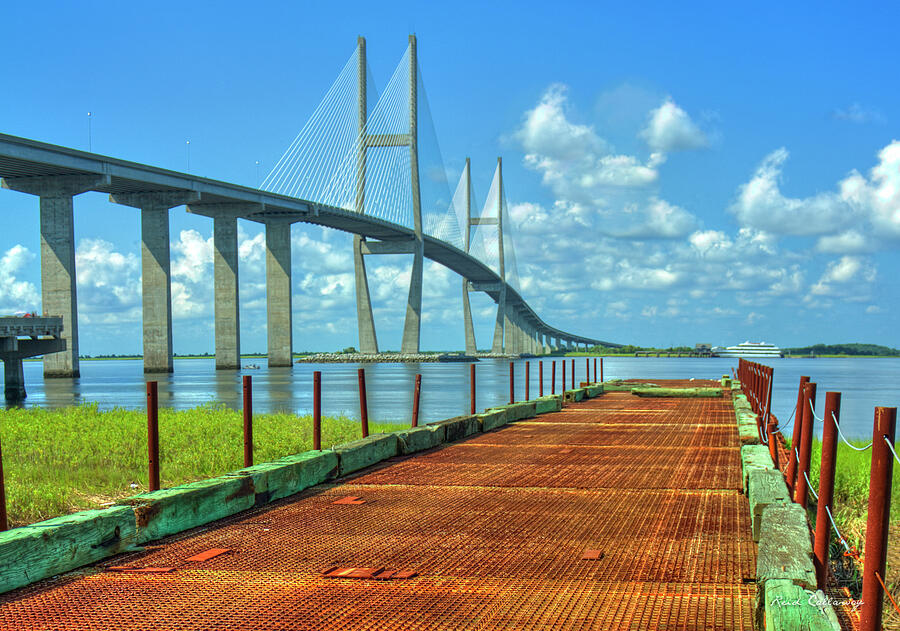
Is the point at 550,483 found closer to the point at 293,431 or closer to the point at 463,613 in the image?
the point at 463,613

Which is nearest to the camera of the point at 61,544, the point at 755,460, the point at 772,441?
the point at 61,544

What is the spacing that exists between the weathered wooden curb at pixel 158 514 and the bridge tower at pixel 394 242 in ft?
220

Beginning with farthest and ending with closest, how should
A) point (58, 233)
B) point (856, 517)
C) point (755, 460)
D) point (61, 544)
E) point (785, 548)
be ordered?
point (58, 233), point (856, 517), point (755, 460), point (61, 544), point (785, 548)

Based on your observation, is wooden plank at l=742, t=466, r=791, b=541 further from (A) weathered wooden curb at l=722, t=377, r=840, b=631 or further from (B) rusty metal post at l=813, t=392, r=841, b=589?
(B) rusty metal post at l=813, t=392, r=841, b=589

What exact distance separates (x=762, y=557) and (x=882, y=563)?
3.03ft

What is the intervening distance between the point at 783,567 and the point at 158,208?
60.9 meters

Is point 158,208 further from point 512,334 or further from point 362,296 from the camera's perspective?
point 512,334

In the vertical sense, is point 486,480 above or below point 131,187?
below

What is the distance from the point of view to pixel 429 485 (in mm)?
8531

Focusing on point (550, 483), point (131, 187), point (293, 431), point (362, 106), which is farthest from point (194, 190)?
point (550, 483)

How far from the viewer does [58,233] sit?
53406 millimetres

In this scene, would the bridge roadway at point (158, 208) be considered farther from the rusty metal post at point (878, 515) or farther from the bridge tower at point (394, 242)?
the rusty metal post at point (878, 515)

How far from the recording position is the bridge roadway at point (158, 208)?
51094 millimetres

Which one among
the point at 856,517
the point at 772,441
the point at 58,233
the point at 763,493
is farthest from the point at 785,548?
the point at 58,233
